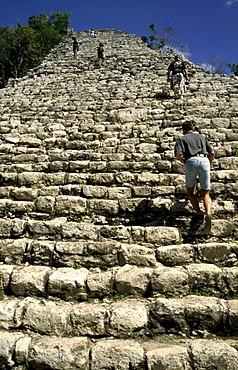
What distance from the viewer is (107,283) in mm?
2902

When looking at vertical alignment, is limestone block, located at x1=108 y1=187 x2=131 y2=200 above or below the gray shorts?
below

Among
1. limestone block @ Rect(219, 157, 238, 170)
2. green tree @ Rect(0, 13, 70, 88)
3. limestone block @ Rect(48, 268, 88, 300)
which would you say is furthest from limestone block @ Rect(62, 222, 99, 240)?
green tree @ Rect(0, 13, 70, 88)

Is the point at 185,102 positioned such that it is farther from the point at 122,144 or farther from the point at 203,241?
the point at 203,241

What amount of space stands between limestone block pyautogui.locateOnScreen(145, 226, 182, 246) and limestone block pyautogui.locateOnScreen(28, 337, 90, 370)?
4.40 feet

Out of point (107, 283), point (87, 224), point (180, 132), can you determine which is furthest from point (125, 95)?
point (107, 283)

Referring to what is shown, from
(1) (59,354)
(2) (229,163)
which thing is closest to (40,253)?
(1) (59,354)

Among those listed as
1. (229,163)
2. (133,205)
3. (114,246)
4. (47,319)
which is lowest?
(47,319)

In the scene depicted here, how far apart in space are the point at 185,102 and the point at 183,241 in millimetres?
4751

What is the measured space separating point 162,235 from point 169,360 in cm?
139

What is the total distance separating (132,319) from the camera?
2.58 metres

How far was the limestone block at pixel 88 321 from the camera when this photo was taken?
8.45ft

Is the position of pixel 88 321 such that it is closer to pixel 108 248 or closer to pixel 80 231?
pixel 108 248

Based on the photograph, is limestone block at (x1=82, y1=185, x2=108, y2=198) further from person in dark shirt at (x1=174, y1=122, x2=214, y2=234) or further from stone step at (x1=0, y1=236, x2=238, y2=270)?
person in dark shirt at (x1=174, y1=122, x2=214, y2=234)

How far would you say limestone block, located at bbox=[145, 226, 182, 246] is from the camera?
3.40 meters
